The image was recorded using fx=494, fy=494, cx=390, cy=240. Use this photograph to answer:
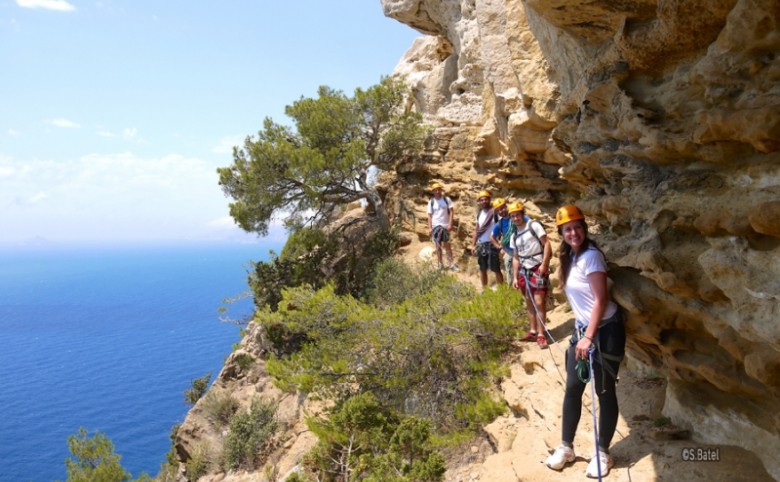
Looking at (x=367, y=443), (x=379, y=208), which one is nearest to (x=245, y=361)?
(x=379, y=208)

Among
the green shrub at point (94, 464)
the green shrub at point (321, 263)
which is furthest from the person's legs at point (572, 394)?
the green shrub at point (94, 464)

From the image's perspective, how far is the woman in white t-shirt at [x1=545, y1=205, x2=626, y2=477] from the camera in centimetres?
382

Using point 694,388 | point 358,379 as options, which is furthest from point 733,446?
point 358,379

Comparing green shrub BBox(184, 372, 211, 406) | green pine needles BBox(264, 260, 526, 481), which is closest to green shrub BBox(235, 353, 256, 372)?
green pine needles BBox(264, 260, 526, 481)

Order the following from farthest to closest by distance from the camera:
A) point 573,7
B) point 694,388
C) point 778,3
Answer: point 573,7 → point 694,388 → point 778,3

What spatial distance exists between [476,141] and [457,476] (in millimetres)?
8764

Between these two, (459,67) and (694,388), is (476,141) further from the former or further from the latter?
(694,388)

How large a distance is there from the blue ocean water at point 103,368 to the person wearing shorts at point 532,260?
440 inches

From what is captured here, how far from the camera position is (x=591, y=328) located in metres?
3.80

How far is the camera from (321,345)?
8.71 m

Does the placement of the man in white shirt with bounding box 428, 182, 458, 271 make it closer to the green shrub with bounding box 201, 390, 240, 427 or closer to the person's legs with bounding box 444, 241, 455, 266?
the person's legs with bounding box 444, 241, 455, 266

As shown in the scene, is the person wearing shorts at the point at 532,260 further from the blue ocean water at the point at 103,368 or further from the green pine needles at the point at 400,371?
the blue ocean water at the point at 103,368

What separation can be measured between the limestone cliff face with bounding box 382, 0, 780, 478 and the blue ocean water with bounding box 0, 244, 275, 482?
12.9 meters

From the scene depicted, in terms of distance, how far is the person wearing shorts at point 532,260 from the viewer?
20.8 ft
